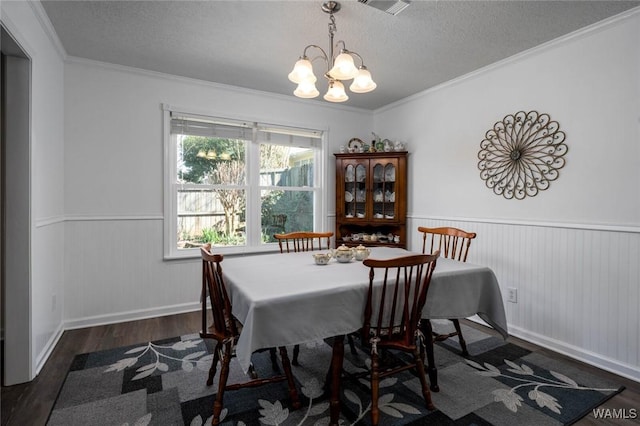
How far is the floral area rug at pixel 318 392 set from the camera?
71.9 inches

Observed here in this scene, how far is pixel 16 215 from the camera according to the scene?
2.11 meters

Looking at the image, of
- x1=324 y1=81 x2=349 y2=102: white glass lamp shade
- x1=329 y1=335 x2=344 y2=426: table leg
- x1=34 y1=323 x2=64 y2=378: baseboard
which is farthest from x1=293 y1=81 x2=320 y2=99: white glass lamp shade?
x1=34 y1=323 x2=64 y2=378: baseboard

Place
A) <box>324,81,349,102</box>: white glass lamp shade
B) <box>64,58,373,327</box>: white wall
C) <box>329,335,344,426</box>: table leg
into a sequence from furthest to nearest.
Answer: <box>64,58,373,327</box>: white wall < <box>324,81,349,102</box>: white glass lamp shade < <box>329,335,344,426</box>: table leg

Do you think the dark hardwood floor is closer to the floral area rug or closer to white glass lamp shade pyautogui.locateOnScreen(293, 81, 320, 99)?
the floral area rug

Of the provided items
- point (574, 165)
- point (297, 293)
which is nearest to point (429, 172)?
point (574, 165)

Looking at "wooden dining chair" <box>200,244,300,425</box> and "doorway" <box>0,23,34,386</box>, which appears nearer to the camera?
"wooden dining chair" <box>200,244,300,425</box>

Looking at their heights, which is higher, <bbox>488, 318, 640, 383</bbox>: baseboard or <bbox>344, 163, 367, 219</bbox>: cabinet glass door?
<bbox>344, 163, 367, 219</bbox>: cabinet glass door

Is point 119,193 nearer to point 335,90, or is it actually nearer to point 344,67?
point 335,90

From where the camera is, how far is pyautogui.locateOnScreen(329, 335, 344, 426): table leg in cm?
173

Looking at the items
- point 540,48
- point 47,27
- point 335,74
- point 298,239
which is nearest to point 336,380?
point 298,239

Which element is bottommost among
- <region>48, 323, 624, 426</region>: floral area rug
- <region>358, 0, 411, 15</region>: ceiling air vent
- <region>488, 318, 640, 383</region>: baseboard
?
<region>48, 323, 624, 426</region>: floral area rug

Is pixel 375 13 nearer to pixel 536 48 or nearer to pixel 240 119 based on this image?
pixel 536 48

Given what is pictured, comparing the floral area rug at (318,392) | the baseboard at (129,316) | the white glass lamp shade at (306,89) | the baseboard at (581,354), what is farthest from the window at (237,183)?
the baseboard at (581,354)

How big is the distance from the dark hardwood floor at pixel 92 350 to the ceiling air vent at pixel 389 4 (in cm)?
264
